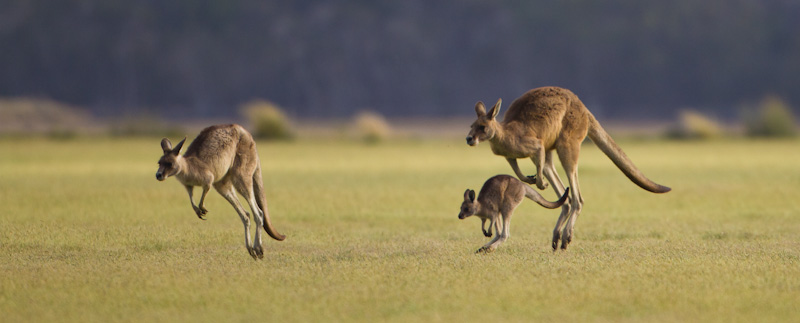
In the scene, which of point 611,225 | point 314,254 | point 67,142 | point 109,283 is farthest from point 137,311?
point 67,142

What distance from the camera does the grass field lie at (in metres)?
7.45

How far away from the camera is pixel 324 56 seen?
74500 millimetres

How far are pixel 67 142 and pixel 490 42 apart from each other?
44.5 meters

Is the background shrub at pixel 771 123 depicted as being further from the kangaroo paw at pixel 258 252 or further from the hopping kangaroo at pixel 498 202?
the kangaroo paw at pixel 258 252

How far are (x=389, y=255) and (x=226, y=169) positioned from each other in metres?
1.76

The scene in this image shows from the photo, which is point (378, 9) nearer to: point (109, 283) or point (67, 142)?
point (67, 142)

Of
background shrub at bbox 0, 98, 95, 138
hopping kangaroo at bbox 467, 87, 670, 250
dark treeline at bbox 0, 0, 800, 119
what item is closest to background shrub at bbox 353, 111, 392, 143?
background shrub at bbox 0, 98, 95, 138

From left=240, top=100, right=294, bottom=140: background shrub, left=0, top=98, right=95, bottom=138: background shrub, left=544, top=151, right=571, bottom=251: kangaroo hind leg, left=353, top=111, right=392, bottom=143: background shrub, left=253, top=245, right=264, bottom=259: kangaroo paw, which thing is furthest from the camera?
left=0, top=98, right=95, bottom=138: background shrub

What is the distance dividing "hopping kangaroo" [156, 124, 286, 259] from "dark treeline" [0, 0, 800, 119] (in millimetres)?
60928

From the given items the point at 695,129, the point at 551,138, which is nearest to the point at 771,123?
the point at 695,129

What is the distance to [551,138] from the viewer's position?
394 inches

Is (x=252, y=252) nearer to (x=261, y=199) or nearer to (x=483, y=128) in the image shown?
(x=261, y=199)

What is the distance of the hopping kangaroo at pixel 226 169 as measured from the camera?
9.08m

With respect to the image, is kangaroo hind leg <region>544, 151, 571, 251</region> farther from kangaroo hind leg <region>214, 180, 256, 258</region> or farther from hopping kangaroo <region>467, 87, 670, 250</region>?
kangaroo hind leg <region>214, 180, 256, 258</region>
